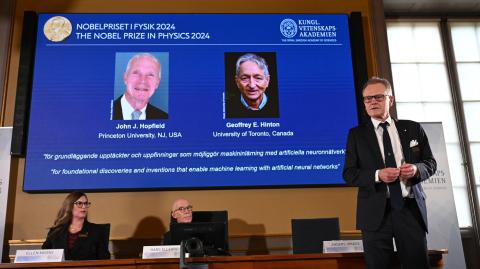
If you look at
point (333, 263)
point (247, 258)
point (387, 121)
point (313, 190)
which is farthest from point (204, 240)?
point (313, 190)

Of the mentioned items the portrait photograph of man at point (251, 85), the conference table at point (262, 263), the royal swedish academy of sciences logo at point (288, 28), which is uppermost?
the royal swedish academy of sciences logo at point (288, 28)

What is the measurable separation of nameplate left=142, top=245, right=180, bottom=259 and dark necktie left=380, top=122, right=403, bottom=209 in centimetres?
121

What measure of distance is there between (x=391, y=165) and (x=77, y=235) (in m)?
2.48

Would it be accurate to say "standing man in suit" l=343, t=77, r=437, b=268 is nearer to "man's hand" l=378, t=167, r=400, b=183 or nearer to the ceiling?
"man's hand" l=378, t=167, r=400, b=183

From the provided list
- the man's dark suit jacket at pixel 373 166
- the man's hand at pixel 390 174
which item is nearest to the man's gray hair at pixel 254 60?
the man's dark suit jacket at pixel 373 166

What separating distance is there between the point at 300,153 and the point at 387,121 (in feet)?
7.66

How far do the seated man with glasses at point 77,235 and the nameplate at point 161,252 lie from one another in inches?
41.5

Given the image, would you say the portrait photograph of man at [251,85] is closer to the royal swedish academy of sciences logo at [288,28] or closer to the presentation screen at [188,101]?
the presentation screen at [188,101]

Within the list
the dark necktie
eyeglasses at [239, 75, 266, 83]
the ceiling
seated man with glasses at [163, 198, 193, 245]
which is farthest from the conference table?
the ceiling

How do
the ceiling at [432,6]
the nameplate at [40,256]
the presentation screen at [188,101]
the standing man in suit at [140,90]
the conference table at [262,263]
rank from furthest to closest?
the ceiling at [432,6] → the standing man in suit at [140,90] → the presentation screen at [188,101] → the nameplate at [40,256] → the conference table at [262,263]

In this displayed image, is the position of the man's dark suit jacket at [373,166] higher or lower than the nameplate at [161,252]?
higher

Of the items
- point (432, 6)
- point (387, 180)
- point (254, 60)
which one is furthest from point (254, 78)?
point (387, 180)

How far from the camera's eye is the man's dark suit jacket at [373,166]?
2.11 meters

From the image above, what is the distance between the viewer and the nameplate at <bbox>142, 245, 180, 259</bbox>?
8.84 feet
